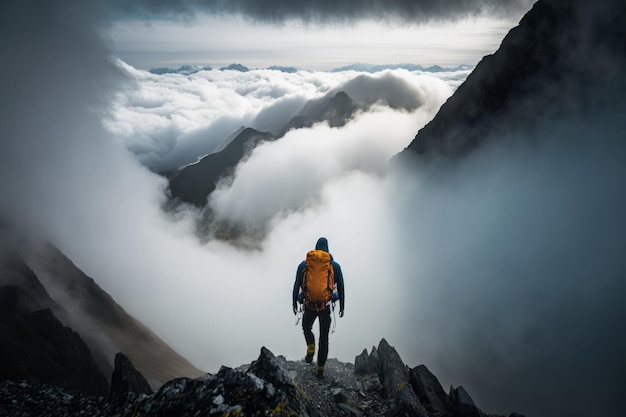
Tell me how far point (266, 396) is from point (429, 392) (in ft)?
35.5

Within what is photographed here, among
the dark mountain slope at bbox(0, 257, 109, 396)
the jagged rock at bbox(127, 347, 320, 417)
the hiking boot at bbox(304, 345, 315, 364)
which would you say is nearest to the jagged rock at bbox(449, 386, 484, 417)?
the hiking boot at bbox(304, 345, 315, 364)

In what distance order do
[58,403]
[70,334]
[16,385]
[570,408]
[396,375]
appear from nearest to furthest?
[58,403] < [16,385] < [396,375] < [70,334] < [570,408]

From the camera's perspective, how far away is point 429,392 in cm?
1460

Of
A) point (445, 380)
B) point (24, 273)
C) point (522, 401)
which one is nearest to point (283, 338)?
point (445, 380)

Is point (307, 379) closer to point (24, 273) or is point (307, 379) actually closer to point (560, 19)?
point (24, 273)

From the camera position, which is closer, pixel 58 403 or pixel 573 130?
pixel 58 403

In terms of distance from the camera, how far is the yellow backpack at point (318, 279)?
41.0 feet

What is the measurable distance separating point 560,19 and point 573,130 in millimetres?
82691

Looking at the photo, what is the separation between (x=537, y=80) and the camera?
5586 inches

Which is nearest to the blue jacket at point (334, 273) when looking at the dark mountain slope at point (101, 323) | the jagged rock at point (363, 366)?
the jagged rock at point (363, 366)

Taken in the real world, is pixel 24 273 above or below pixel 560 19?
below

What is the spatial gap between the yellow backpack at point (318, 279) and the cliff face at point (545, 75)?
165 m

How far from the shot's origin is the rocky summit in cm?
714

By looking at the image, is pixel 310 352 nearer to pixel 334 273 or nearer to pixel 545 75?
pixel 334 273
